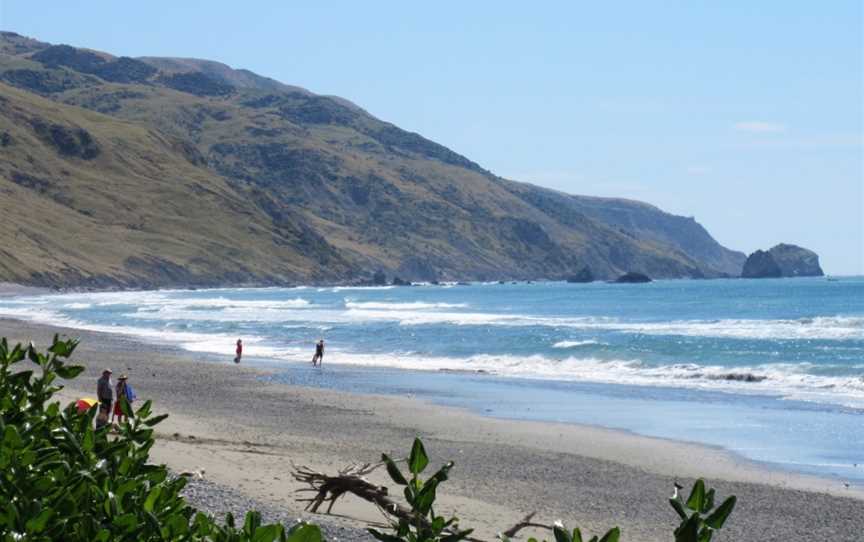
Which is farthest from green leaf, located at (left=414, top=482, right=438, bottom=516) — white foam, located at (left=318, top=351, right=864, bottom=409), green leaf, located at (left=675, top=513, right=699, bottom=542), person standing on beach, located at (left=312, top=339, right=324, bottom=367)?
person standing on beach, located at (left=312, top=339, right=324, bottom=367)

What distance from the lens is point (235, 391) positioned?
1035 inches

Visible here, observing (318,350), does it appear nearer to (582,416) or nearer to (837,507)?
(582,416)

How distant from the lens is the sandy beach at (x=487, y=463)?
40.8 feet

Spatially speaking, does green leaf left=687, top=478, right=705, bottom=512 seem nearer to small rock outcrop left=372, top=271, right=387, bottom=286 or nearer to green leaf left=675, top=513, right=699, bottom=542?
green leaf left=675, top=513, right=699, bottom=542

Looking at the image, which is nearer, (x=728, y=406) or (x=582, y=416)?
(x=582, y=416)

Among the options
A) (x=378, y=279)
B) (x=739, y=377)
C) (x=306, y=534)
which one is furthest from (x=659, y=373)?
(x=378, y=279)

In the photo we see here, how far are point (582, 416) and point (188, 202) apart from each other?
128 m

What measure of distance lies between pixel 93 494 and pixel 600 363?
3552 cm

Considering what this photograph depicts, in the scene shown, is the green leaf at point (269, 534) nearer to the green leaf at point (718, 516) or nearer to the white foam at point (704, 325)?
the green leaf at point (718, 516)

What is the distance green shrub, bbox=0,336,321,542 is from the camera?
2.59 meters

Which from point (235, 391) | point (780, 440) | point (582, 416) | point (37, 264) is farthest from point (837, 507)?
point (37, 264)

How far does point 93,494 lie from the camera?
2869mm

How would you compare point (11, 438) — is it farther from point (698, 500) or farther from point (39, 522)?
point (698, 500)

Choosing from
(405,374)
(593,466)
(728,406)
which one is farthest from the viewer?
(405,374)
